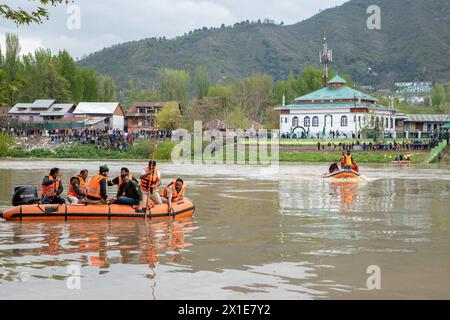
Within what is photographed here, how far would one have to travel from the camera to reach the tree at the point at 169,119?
95625 mm

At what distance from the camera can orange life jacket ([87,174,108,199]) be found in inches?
731

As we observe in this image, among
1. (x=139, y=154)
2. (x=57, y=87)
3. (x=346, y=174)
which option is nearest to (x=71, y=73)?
(x=57, y=87)

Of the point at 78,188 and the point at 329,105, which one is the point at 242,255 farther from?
the point at 329,105

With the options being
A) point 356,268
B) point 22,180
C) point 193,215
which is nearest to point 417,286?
point 356,268

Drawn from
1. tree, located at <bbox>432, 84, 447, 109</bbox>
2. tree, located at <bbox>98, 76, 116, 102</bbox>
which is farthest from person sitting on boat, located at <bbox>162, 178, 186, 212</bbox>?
tree, located at <bbox>432, 84, 447, 109</bbox>

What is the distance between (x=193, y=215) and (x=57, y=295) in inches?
412

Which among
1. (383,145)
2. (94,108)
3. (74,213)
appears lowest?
(74,213)

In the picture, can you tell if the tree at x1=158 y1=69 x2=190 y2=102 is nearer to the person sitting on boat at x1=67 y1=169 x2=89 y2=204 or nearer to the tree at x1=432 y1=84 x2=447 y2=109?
the tree at x1=432 y1=84 x2=447 y2=109

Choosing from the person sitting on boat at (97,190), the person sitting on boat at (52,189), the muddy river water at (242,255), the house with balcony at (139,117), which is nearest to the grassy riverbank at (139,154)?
the muddy river water at (242,255)

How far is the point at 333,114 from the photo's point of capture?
8256 cm

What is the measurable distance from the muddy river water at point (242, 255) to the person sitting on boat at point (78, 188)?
120 centimetres

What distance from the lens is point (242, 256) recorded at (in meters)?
13.8

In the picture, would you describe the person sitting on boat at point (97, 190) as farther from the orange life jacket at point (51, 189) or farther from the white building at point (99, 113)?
the white building at point (99, 113)

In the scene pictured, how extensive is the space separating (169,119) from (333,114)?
25.4m
